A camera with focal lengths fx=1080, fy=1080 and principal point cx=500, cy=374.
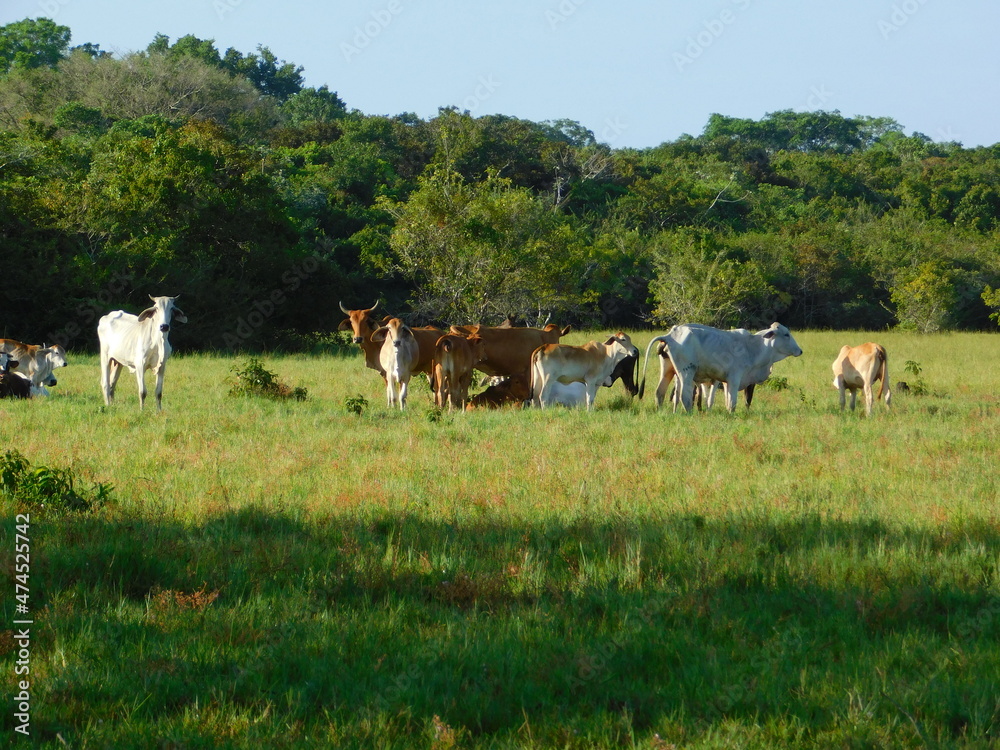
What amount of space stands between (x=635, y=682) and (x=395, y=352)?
10535mm

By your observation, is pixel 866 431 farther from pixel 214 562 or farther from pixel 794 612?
pixel 214 562

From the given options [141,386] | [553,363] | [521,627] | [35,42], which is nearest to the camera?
[521,627]

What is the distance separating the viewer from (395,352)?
1465 centimetres

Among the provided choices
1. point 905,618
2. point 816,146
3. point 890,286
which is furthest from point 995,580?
point 816,146

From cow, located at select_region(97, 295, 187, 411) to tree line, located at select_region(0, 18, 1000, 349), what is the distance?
12.5 m

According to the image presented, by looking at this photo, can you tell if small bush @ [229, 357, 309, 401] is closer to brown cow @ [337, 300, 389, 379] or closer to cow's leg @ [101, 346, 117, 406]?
cow's leg @ [101, 346, 117, 406]

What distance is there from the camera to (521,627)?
4.97 meters

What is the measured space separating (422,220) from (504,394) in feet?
52.1

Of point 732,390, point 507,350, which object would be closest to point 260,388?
point 507,350

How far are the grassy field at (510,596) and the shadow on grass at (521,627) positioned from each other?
17 mm

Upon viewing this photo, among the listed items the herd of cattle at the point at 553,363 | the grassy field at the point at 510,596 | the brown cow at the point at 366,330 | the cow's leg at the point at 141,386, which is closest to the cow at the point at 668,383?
the herd of cattle at the point at 553,363

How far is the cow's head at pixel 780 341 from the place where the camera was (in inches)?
611

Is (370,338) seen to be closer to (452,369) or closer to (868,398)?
(452,369)

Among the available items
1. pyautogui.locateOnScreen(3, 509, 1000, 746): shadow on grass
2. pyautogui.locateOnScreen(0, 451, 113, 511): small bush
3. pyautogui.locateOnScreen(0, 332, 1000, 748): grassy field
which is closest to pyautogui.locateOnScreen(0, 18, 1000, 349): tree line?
pyautogui.locateOnScreen(0, 332, 1000, 748): grassy field
